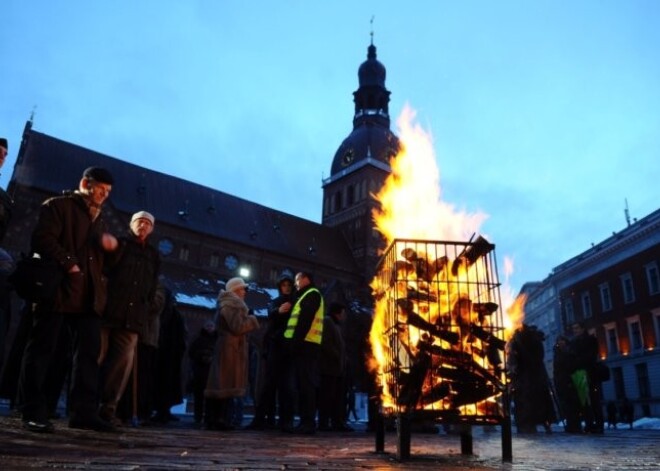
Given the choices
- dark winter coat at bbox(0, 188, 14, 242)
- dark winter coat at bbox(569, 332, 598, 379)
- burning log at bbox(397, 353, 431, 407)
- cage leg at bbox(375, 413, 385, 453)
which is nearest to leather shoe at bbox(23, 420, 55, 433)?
dark winter coat at bbox(0, 188, 14, 242)

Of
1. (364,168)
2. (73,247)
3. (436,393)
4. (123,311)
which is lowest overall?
(436,393)

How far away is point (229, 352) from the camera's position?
6766 millimetres

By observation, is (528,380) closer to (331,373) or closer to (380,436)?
(331,373)

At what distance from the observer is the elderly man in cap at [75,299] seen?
3.75 m

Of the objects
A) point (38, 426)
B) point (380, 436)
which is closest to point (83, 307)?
point (38, 426)

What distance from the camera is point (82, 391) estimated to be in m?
4.29

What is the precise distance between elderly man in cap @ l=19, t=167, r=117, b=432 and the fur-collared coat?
7.72 ft

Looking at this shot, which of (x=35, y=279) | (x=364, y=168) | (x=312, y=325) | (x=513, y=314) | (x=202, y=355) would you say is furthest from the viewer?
(x=364, y=168)

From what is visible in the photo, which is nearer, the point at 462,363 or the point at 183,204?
the point at 462,363

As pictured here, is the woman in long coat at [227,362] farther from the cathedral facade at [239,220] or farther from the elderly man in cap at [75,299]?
the cathedral facade at [239,220]

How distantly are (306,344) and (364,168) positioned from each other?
39848 millimetres

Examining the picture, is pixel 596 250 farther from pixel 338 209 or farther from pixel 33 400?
pixel 33 400

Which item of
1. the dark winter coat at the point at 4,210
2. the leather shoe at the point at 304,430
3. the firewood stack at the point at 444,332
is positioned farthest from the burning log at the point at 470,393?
the dark winter coat at the point at 4,210

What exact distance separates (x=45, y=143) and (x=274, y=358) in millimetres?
32371
